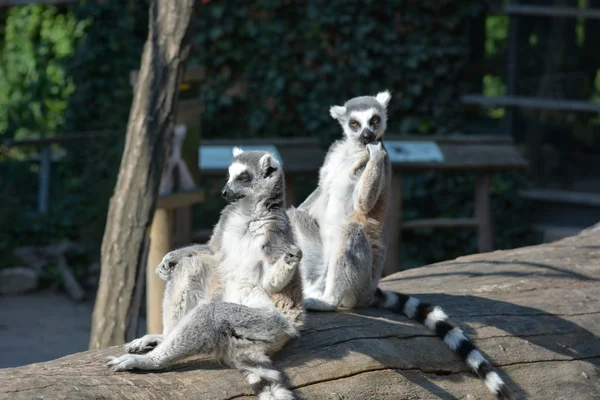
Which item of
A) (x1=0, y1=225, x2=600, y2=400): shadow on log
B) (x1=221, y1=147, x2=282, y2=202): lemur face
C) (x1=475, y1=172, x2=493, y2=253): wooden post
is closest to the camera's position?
(x1=0, y1=225, x2=600, y2=400): shadow on log

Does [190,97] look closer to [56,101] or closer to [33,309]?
[33,309]

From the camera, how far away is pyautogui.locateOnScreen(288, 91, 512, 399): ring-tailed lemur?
4.06 metres

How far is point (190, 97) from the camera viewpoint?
22.0 feet

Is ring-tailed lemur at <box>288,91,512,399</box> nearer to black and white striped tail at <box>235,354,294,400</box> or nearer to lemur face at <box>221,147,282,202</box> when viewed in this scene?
lemur face at <box>221,147,282,202</box>

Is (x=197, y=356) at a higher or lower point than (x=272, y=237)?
lower

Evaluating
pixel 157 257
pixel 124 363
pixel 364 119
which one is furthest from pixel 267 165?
pixel 157 257

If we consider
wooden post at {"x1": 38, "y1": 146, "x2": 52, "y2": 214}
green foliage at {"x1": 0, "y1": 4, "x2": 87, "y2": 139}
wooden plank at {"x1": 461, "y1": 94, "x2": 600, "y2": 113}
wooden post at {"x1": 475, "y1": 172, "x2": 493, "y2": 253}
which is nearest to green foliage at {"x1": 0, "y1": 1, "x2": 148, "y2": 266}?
green foliage at {"x1": 0, "y1": 4, "x2": 87, "y2": 139}

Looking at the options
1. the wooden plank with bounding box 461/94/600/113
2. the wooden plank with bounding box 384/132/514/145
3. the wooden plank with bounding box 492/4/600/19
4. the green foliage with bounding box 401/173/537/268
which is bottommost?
the green foliage with bounding box 401/173/537/268

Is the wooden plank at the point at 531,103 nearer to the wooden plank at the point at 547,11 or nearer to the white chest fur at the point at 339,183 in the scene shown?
the wooden plank at the point at 547,11

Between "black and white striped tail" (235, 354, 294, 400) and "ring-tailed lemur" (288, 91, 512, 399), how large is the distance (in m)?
0.81

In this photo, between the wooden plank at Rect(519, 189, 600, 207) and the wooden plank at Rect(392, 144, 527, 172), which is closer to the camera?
the wooden plank at Rect(392, 144, 527, 172)

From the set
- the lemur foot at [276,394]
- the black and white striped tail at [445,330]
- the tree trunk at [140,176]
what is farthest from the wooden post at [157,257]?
the lemur foot at [276,394]

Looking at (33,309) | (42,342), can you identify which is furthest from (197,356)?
(33,309)

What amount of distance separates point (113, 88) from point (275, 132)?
2.03m
